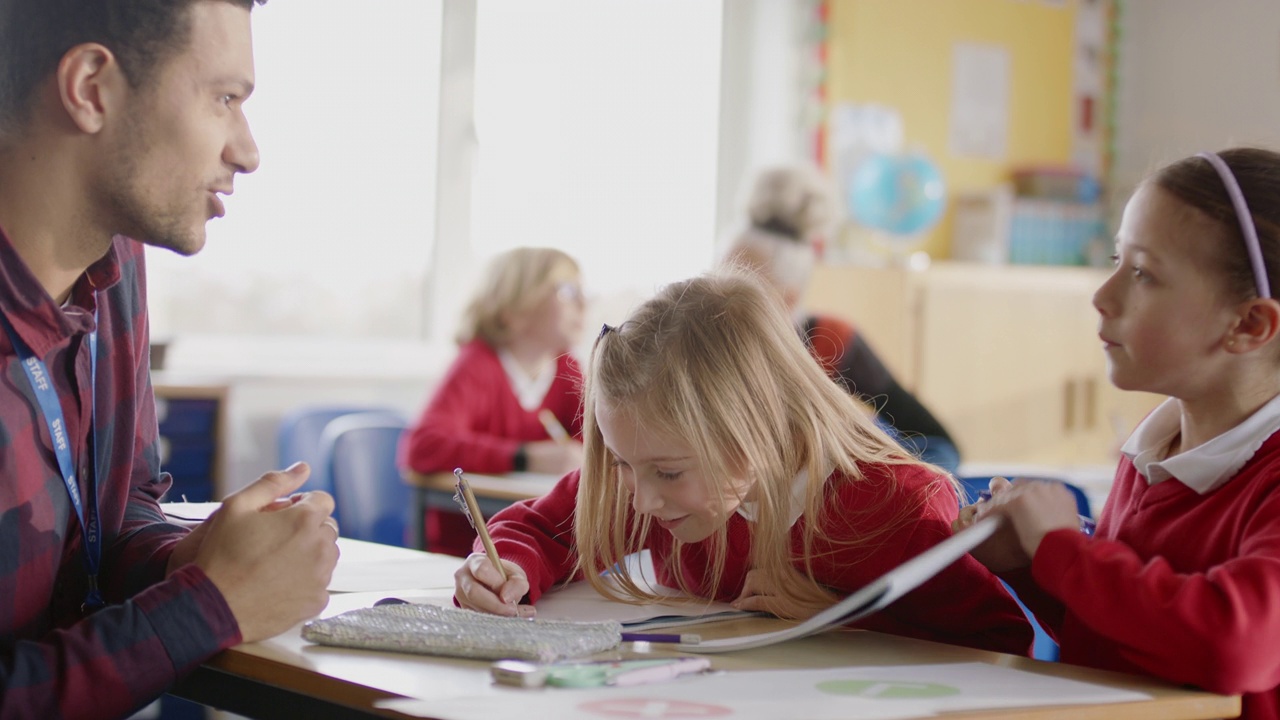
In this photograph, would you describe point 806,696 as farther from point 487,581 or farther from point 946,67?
point 946,67

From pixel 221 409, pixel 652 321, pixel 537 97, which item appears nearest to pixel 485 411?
pixel 221 409

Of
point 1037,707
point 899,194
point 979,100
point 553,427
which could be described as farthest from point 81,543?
point 979,100

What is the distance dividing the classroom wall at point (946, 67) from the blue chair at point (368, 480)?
2620mm

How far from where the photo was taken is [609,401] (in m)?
1.47

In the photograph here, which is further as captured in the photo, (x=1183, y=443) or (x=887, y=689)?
(x=1183, y=443)

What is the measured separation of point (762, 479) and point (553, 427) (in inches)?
87.4

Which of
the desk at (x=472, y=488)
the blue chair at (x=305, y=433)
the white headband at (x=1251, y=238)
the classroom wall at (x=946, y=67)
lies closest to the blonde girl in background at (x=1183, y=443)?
the white headband at (x=1251, y=238)

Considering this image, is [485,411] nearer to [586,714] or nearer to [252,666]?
[252,666]

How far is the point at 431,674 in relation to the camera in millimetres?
1093

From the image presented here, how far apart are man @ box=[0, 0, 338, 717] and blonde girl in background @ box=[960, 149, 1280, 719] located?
2.23 ft

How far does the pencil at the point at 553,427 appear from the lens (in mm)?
3594

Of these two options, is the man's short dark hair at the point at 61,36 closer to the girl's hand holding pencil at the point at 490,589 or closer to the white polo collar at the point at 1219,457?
the girl's hand holding pencil at the point at 490,589

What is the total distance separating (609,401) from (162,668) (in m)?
0.54

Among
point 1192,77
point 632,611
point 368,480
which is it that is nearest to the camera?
point 632,611
